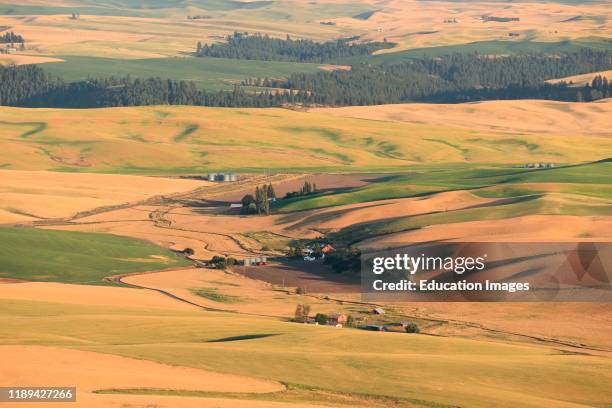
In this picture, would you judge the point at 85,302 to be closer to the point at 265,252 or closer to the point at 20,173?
the point at 265,252

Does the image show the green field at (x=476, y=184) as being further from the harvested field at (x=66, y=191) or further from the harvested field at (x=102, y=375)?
the harvested field at (x=102, y=375)

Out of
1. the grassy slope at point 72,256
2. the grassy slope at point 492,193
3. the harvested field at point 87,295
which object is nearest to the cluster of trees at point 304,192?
the grassy slope at point 492,193

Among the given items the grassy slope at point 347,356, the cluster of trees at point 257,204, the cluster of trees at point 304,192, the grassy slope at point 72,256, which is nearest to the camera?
the grassy slope at point 347,356

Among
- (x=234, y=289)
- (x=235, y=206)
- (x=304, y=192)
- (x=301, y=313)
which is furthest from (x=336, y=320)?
(x=304, y=192)

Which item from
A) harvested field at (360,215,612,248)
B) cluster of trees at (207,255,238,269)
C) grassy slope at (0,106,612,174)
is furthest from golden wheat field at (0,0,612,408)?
grassy slope at (0,106,612,174)

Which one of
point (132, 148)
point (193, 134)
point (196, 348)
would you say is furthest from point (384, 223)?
point (193, 134)

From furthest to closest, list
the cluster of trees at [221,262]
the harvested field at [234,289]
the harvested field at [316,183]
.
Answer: the harvested field at [316,183]
the cluster of trees at [221,262]
the harvested field at [234,289]
